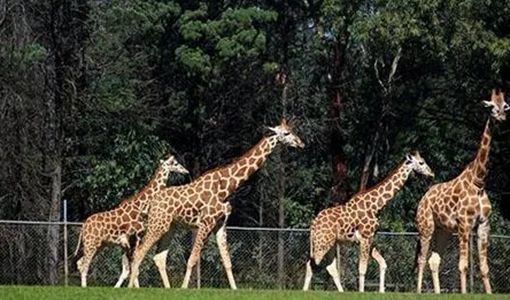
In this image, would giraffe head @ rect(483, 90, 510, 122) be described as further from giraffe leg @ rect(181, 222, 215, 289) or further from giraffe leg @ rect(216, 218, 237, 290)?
giraffe leg @ rect(181, 222, 215, 289)

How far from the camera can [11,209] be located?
27500mm

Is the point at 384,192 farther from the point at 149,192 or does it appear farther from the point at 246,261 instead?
the point at 246,261

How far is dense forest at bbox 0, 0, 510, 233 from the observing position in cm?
2652

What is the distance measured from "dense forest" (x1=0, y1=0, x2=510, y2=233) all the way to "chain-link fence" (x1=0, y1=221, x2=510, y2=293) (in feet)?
10.7

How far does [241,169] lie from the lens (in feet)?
62.4

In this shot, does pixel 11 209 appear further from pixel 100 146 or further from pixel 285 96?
pixel 285 96

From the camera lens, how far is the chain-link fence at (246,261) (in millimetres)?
23469

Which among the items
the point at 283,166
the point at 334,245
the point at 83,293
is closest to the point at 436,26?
the point at 334,245

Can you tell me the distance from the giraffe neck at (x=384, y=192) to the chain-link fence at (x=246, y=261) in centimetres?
314

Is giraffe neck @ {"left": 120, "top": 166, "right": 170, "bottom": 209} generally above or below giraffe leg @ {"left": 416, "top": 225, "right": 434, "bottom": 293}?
above

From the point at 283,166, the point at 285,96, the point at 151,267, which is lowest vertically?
the point at 151,267

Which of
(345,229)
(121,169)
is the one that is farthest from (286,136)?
(121,169)

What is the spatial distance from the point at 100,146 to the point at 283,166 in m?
5.93

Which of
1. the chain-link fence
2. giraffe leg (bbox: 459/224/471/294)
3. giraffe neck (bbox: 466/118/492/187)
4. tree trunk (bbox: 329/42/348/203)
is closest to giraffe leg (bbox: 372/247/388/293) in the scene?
giraffe leg (bbox: 459/224/471/294)
